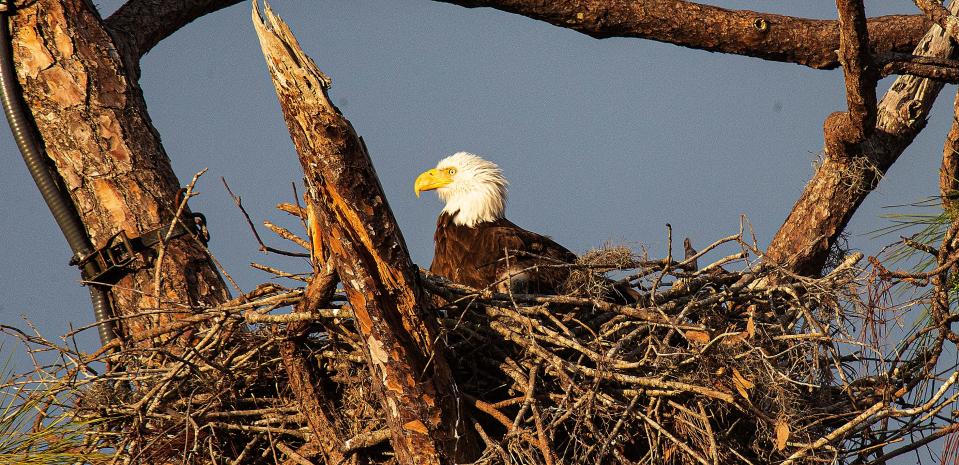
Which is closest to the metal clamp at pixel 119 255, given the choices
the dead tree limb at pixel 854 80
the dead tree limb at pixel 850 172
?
the dead tree limb at pixel 850 172

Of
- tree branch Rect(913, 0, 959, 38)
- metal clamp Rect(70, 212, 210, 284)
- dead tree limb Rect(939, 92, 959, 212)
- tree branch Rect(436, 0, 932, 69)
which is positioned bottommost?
metal clamp Rect(70, 212, 210, 284)

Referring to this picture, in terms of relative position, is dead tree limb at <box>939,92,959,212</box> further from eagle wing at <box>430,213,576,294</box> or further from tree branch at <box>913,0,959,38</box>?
eagle wing at <box>430,213,576,294</box>

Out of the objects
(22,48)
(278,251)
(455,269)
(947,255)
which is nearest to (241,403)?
(278,251)

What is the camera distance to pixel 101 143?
4867 mm

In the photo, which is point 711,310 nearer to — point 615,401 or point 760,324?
point 760,324

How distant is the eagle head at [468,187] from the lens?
19.5 feet

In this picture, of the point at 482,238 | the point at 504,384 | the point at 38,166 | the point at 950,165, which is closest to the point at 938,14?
the point at 950,165

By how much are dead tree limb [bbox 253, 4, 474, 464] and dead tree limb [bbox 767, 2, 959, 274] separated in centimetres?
187

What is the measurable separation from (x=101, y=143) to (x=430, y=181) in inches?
75.1

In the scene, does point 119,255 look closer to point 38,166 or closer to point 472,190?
point 38,166

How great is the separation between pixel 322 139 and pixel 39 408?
1790 mm

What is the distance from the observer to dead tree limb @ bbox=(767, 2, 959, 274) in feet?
15.8

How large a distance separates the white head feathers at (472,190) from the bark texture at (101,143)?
155cm

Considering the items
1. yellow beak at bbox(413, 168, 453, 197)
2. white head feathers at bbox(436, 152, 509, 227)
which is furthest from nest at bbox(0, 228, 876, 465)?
yellow beak at bbox(413, 168, 453, 197)
